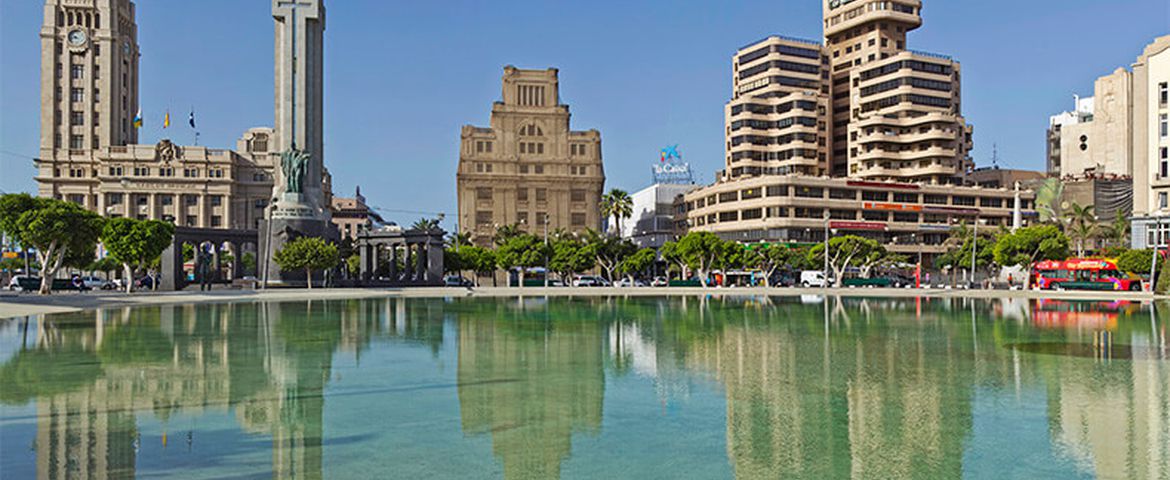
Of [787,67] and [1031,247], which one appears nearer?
[1031,247]

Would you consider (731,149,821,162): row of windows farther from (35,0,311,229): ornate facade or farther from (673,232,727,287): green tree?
(35,0,311,229): ornate facade

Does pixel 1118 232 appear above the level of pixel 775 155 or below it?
below

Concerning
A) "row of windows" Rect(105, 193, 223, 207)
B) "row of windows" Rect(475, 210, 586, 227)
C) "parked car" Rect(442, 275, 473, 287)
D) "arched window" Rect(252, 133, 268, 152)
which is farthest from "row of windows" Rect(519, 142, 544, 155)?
"parked car" Rect(442, 275, 473, 287)

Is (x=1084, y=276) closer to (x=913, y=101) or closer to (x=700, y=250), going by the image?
(x=700, y=250)

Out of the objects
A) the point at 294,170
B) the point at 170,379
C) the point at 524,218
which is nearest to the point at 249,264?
the point at 524,218

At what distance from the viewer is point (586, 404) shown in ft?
48.1

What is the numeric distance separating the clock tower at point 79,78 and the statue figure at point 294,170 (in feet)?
239

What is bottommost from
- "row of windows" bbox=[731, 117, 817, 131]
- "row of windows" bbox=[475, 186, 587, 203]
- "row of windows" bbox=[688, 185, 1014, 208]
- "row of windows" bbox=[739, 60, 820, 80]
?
"row of windows" bbox=[688, 185, 1014, 208]

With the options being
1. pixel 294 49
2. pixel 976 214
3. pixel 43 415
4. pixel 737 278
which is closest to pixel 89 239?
pixel 294 49

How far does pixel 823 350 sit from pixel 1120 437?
1113 centimetres

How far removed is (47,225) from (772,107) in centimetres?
10082

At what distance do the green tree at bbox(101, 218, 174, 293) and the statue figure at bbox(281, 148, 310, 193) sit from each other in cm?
1901

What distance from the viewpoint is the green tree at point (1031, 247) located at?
7006 centimetres

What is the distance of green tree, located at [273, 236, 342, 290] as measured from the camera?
7031 cm
